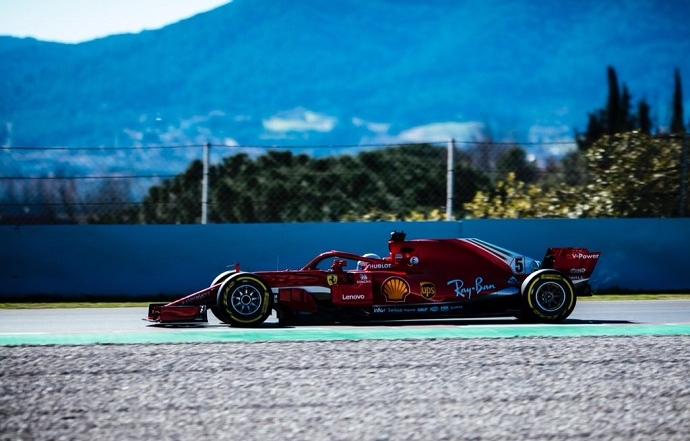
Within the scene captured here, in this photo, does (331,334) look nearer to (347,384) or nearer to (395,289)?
(395,289)

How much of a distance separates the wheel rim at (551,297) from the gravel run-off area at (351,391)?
5.69ft

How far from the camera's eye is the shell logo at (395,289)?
11016 millimetres

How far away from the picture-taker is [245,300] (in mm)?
10820

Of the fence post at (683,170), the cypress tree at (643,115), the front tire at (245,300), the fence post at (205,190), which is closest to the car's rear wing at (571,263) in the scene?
the front tire at (245,300)

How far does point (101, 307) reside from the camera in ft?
45.9

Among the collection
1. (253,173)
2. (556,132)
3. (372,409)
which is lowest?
(372,409)

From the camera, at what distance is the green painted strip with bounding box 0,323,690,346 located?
9.81 meters

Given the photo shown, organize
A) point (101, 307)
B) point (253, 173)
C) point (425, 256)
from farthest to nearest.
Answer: point (253, 173)
point (101, 307)
point (425, 256)

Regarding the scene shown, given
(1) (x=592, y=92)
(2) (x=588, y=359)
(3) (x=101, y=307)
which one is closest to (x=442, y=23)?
(1) (x=592, y=92)

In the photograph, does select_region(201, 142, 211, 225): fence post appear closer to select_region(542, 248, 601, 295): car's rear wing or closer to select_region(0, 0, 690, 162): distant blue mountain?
select_region(542, 248, 601, 295): car's rear wing

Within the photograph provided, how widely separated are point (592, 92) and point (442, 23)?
8.01m

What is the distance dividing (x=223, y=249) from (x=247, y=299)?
5.03m

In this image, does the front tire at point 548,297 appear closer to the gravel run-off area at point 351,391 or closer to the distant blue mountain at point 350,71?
the gravel run-off area at point 351,391

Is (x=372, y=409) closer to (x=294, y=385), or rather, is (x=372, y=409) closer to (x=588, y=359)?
(x=294, y=385)
